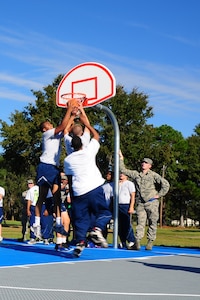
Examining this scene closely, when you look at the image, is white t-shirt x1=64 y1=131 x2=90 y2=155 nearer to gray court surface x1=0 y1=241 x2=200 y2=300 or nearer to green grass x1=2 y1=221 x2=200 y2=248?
gray court surface x1=0 y1=241 x2=200 y2=300

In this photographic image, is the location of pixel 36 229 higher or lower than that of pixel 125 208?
lower

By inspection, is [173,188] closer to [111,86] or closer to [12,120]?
[12,120]

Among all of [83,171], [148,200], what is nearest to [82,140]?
[83,171]

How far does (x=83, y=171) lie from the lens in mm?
9406

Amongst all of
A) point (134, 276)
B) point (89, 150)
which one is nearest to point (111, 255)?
point (89, 150)

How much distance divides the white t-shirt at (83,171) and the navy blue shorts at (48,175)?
1070 mm

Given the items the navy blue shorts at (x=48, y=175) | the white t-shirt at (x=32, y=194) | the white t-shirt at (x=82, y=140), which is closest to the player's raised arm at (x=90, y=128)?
the white t-shirt at (x=82, y=140)

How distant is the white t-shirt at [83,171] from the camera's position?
9359mm

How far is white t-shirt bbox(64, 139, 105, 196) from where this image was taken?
9.36 meters

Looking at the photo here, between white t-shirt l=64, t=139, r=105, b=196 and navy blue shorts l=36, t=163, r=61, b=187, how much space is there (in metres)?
1.07

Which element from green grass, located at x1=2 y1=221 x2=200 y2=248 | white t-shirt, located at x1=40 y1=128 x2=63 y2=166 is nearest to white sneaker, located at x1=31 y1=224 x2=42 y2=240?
white t-shirt, located at x1=40 y1=128 x2=63 y2=166

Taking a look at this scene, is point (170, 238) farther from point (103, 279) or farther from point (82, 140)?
point (103, 279)

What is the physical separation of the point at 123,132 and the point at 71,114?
36472mm

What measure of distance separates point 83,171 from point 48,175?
1.31m
